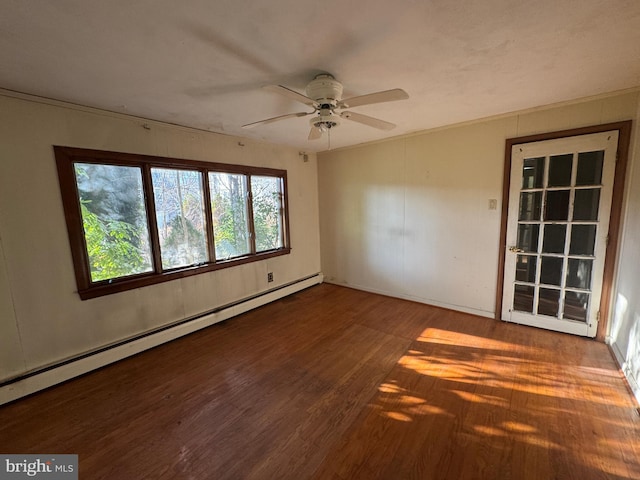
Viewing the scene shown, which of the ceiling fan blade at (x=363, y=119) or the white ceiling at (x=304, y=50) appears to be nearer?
the white ceiling at (x=304, y=50)

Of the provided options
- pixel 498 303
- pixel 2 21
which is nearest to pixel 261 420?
pixel 2 21

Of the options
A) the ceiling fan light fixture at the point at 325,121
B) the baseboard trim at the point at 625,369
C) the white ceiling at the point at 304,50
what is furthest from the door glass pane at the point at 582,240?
the ceiling fan light fixture at the point at 325,121

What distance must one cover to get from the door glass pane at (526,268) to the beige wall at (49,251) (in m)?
3.94

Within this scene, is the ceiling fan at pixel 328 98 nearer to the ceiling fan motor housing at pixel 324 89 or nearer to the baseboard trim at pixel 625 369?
the ceiling fan motor housing at pixel 324 89

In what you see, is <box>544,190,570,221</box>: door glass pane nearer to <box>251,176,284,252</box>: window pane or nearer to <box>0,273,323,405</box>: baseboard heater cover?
<box>251,176,284,252</box>: window pane

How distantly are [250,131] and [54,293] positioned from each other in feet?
8.34

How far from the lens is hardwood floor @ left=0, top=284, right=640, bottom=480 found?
1543mm

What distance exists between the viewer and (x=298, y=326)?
3.29m

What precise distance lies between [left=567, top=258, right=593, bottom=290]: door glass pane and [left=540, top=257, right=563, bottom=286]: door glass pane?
8cm

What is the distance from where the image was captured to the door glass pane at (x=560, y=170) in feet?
9.00

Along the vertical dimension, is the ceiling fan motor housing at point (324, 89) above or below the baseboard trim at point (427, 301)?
above

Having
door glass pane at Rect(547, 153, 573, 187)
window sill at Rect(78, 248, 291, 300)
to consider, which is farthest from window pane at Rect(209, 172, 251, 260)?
door glass pane at Rect(547, 153, 573, 187)

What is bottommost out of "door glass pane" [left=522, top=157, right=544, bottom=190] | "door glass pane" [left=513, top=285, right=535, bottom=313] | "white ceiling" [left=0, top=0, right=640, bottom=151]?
"door glass pane" [left=513, top=285, right=535, bottom=313]

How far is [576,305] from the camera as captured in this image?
2848mm
